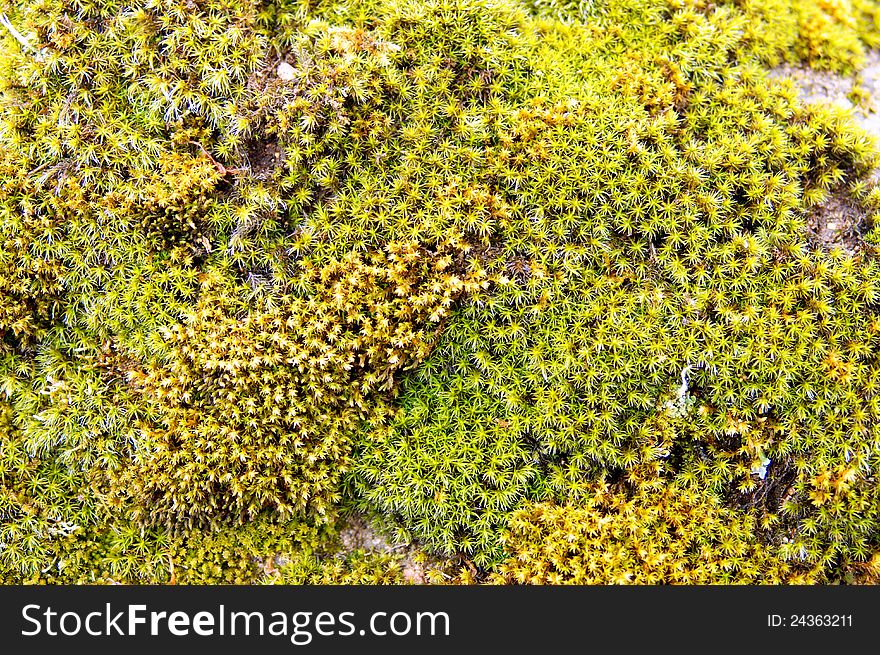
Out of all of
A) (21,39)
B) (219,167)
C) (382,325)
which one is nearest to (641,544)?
(382,325)

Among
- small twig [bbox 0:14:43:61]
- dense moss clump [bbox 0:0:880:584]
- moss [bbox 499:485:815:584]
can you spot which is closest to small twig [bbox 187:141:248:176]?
dense moss clump [bbox 0:0:880:584]

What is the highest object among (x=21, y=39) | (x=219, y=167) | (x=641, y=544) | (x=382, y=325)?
(x=21, y=39)

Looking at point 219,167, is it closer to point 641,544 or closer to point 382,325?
point 382,325

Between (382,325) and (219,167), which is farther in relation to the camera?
(219,167)

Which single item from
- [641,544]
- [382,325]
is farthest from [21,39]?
[641,544]

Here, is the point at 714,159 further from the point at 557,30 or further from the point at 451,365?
the point at 451,365

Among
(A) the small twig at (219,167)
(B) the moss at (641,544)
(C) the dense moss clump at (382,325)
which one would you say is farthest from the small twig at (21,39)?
(B) the moss at (641,544)

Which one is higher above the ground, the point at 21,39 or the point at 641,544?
the point at 21,39

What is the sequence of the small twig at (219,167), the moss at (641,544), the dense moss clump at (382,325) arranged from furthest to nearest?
the small twig at (219,167), the dense moss clump at (382,325), the moss at (641,544)

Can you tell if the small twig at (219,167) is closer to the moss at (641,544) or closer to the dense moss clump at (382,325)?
the dense moss clump at (382,325)

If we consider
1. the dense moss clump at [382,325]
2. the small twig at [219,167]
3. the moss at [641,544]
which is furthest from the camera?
the small twig at [219,167]
